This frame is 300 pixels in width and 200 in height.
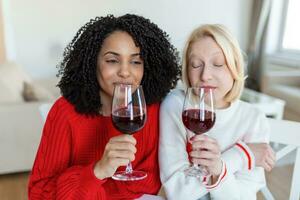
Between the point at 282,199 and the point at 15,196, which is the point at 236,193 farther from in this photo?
the point at 15,196

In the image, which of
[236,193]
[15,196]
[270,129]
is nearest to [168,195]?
[236,193]

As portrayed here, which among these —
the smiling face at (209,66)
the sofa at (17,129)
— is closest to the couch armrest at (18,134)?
the sofa at (17,129)

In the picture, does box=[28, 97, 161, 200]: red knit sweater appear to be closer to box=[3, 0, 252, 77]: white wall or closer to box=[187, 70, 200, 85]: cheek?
Answer: box=[187, 70, 200, 85]: cheek

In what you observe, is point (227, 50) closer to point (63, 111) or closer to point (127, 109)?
point (127, 109)

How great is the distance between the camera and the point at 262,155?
3.26 ft

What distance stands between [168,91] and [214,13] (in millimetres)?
4417

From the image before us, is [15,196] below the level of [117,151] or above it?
below

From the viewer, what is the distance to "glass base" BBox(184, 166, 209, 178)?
35.7 inches

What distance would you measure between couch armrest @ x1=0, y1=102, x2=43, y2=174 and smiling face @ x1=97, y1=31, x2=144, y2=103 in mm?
1524

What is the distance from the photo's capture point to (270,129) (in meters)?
1.22

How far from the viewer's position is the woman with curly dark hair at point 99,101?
1.03m

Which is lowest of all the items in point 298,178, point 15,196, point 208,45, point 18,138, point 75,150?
point 15,196

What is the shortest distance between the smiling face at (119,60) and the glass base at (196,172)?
1.00ft

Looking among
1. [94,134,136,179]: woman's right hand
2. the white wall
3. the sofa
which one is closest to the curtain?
the white wall
